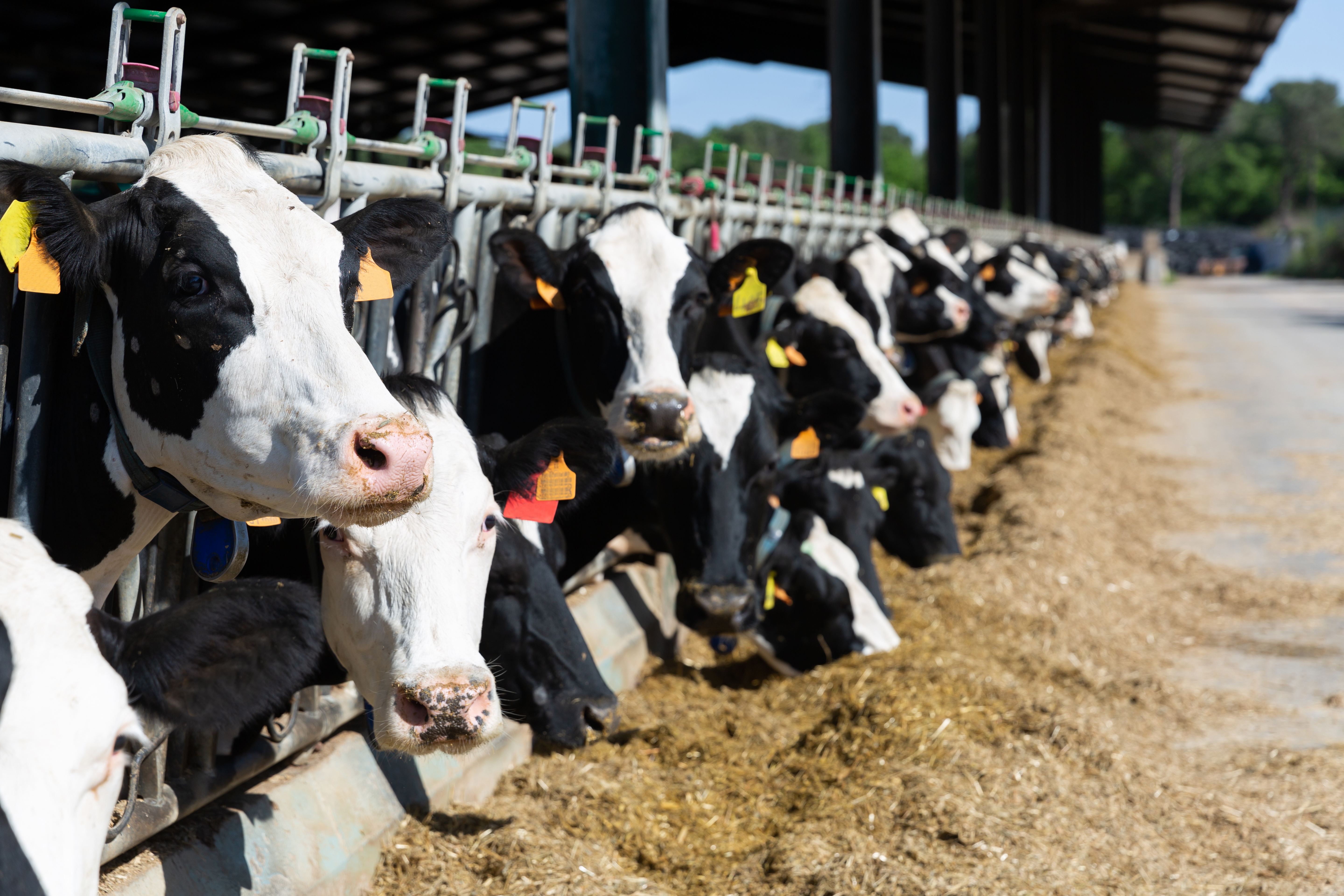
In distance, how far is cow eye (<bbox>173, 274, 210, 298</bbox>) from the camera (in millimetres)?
2070

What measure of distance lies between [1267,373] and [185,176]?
58.9 ft

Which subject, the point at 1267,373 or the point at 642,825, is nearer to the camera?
the point at 642,825

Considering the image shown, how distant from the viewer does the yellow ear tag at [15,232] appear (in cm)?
196

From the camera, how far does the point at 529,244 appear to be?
393 centimetres

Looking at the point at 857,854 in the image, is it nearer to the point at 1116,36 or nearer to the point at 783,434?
the point at 783,434

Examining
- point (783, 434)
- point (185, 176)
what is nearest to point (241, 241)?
point (185, 176)

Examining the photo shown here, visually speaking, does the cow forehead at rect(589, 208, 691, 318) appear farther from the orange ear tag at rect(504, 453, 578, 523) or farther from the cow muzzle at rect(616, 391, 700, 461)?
the orange ear tag at rect(504, 453, 578, 523)

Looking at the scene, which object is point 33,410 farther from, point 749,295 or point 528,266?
point 749,295

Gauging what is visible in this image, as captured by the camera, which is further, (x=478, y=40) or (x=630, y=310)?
(x=478, y=40)

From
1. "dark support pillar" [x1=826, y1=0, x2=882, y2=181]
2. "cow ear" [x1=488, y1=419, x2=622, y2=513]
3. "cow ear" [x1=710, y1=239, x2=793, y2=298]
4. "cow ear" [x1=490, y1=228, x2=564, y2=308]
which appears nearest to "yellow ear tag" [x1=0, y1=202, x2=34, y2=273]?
"cow ear" [x1=488, y1=419, x2=622, y2=513]

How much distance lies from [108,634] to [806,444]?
131 inches

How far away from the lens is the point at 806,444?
4812 millimetres

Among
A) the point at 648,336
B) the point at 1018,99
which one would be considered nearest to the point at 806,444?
the point at 648,336

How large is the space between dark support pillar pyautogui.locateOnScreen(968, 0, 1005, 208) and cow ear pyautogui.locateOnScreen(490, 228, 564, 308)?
20.1m
